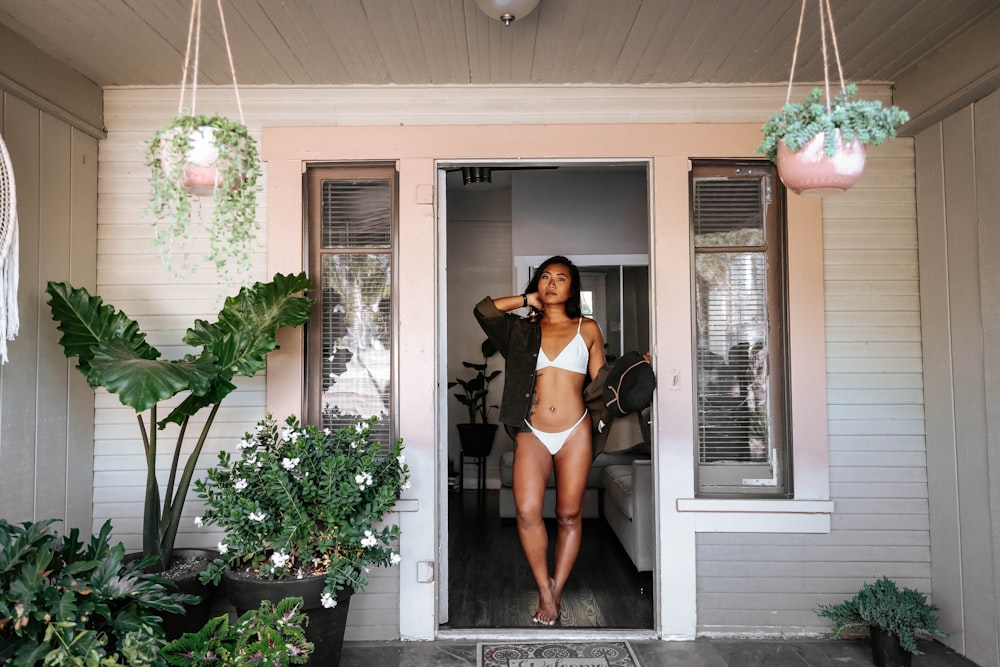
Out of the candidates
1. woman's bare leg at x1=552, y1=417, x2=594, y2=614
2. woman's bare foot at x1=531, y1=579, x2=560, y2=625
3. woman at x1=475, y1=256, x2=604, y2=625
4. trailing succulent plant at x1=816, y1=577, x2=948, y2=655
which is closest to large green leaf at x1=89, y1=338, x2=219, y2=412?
woman at x1=475, y1=256, x2=604, y2=625

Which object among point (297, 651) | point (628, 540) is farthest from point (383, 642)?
point (628, 540)

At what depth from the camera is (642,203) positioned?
259 inches

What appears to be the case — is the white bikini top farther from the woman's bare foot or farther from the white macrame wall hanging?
the white macrame wall hanging

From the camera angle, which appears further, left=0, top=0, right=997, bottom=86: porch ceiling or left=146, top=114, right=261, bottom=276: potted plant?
left=0, top=0, right=997, bottom=86: porch ceiling

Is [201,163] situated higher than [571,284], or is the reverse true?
[201,163]

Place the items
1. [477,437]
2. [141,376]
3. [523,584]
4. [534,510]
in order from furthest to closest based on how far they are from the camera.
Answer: [477,437] → [523,584] → [534,510] → [141,376]

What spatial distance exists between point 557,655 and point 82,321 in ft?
8.42

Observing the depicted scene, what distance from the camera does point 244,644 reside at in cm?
221

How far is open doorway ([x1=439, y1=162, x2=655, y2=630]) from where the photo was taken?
153 inches

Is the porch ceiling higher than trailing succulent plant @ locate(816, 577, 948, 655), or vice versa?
the porch ceiling

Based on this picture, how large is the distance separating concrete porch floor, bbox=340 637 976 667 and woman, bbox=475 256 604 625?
0.56m

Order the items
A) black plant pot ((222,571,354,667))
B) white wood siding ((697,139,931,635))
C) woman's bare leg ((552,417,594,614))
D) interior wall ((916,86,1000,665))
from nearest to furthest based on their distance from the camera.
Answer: black plant pot ((222,571,354,667)) < interior wall ((916,86,1000,665)) < white wood siding ((697,139,931,635)) < woman's bare leg ((552,417,594,614))

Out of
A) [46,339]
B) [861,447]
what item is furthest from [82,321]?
[861,447]

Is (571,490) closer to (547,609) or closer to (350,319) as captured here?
(547,609)
